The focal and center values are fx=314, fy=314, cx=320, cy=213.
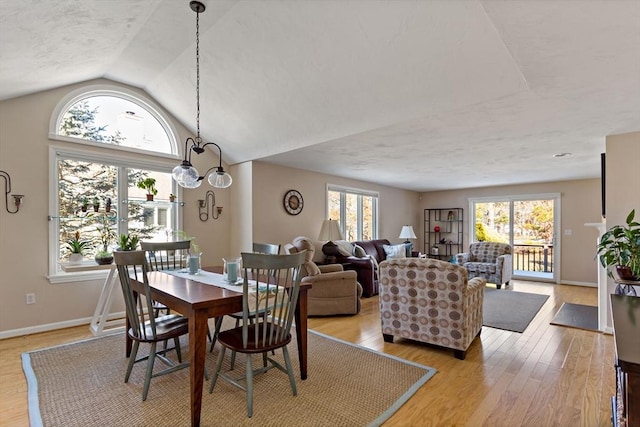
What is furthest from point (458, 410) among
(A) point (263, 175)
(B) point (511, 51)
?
(A) point (263, 175)

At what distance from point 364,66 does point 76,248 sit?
3.91 metres

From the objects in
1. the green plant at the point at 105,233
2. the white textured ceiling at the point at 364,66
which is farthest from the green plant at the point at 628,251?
the green plant at the point at 105,233

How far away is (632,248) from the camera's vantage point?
2943mm

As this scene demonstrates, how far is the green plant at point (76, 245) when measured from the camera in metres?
3.81

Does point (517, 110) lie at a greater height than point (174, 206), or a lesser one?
greater

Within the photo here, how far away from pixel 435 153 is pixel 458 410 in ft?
11.1

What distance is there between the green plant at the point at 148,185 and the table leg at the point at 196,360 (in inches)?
117

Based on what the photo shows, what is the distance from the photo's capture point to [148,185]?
4312mm

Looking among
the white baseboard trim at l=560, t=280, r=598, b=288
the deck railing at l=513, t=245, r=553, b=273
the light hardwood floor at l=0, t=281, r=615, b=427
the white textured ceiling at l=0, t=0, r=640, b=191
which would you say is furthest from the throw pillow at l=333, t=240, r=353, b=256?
the white baseboard trim at l=560, t=280, r=598, b=288

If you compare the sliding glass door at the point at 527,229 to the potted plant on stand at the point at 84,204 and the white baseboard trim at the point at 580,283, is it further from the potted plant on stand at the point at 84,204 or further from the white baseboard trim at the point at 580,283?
the potted plant on stand at the point at 84,204

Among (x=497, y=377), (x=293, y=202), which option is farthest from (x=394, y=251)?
(x=497, y=377)

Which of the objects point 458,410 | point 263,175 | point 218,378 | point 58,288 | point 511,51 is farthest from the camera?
point 263,175

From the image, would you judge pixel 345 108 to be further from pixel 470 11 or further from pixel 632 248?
pixel 632 248

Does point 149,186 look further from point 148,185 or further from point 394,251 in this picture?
point 394,251
